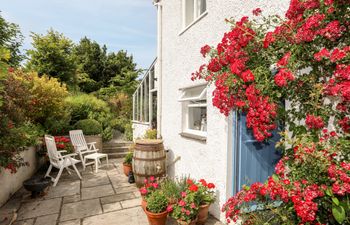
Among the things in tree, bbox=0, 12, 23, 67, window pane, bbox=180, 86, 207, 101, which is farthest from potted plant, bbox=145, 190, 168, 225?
tree, bbox=0, 12, 23, 67

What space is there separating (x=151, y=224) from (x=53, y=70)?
9553 millimetres

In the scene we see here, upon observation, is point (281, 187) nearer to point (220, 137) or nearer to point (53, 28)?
point (220, 137)

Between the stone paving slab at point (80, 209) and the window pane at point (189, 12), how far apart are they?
A: 14.2 feet

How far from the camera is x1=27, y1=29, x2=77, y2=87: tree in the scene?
30.5ft

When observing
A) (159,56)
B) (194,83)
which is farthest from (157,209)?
(159,56)

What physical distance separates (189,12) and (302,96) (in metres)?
3.60

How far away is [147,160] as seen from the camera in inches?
163

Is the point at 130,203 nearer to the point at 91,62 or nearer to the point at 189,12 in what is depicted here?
the point at 189,12

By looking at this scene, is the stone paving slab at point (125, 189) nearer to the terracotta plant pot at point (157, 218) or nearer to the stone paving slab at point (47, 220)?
the stone paving slab at point (47, 220)

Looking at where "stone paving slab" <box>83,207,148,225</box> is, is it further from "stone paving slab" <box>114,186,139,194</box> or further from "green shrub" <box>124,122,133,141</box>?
"green shrub" <box>124,122,133,141</box>

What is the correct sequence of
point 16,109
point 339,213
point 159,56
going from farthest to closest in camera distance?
point 159,56 < point 16,109 < point 339,213

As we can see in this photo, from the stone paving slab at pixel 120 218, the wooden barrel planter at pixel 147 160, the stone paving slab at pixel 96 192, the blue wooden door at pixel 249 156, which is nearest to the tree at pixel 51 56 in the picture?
the stone paving slab at pixel 96 192

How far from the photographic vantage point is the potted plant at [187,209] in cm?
276

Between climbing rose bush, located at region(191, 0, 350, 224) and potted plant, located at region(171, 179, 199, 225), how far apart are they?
80 centimetres
